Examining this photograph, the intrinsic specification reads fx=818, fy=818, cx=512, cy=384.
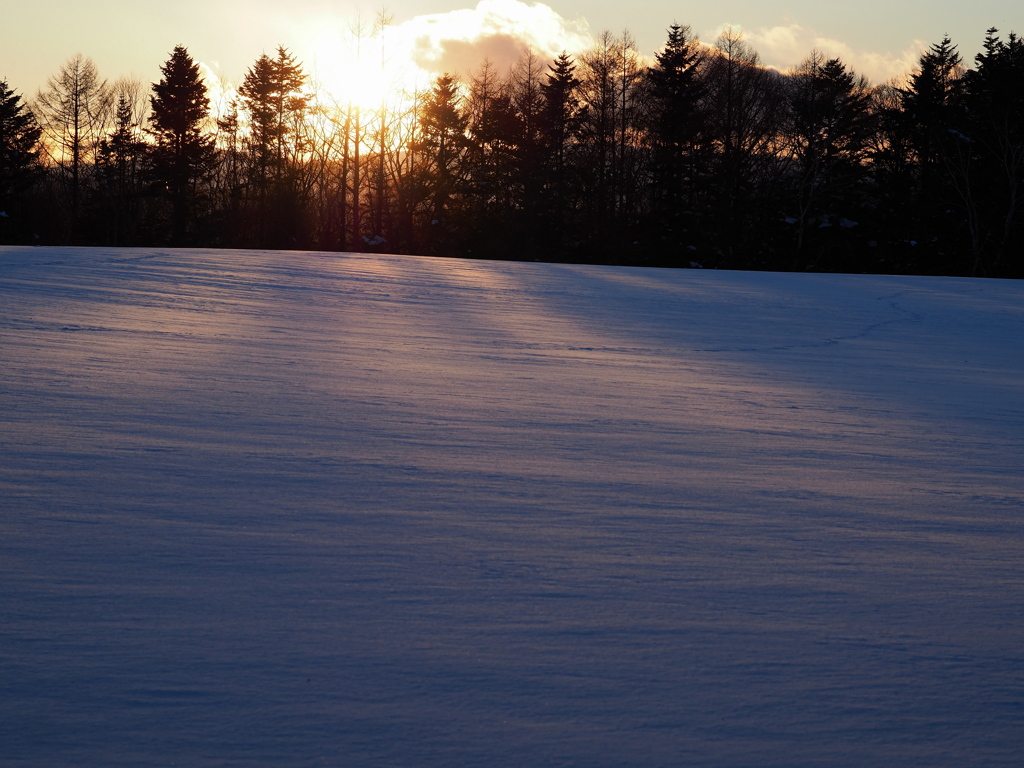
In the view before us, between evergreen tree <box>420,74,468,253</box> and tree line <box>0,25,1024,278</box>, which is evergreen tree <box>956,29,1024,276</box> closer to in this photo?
tree line <box>0,25,1024,278</box>

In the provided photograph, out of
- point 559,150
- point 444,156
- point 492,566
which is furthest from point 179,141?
point 492,566

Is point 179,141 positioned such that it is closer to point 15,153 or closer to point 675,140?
point 15,153

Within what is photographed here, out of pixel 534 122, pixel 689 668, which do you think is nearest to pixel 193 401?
pixel 689 668

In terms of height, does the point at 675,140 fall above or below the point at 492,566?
above

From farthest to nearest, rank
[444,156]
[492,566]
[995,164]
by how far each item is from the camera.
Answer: [444,156] < [995,164] < [492,566]

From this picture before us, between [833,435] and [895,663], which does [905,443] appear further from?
[895,663]

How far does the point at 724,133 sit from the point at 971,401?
28.6 m

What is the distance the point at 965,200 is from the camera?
96.0ft

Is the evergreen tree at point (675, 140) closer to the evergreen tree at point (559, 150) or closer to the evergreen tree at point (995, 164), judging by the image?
the evergreen tree at point (559, 150)

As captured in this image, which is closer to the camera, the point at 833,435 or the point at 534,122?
the point at 833,435

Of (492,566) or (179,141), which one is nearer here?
(492,566)

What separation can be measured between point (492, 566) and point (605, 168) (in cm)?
3089

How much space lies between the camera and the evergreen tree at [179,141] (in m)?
32.1

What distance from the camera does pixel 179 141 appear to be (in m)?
32.4
